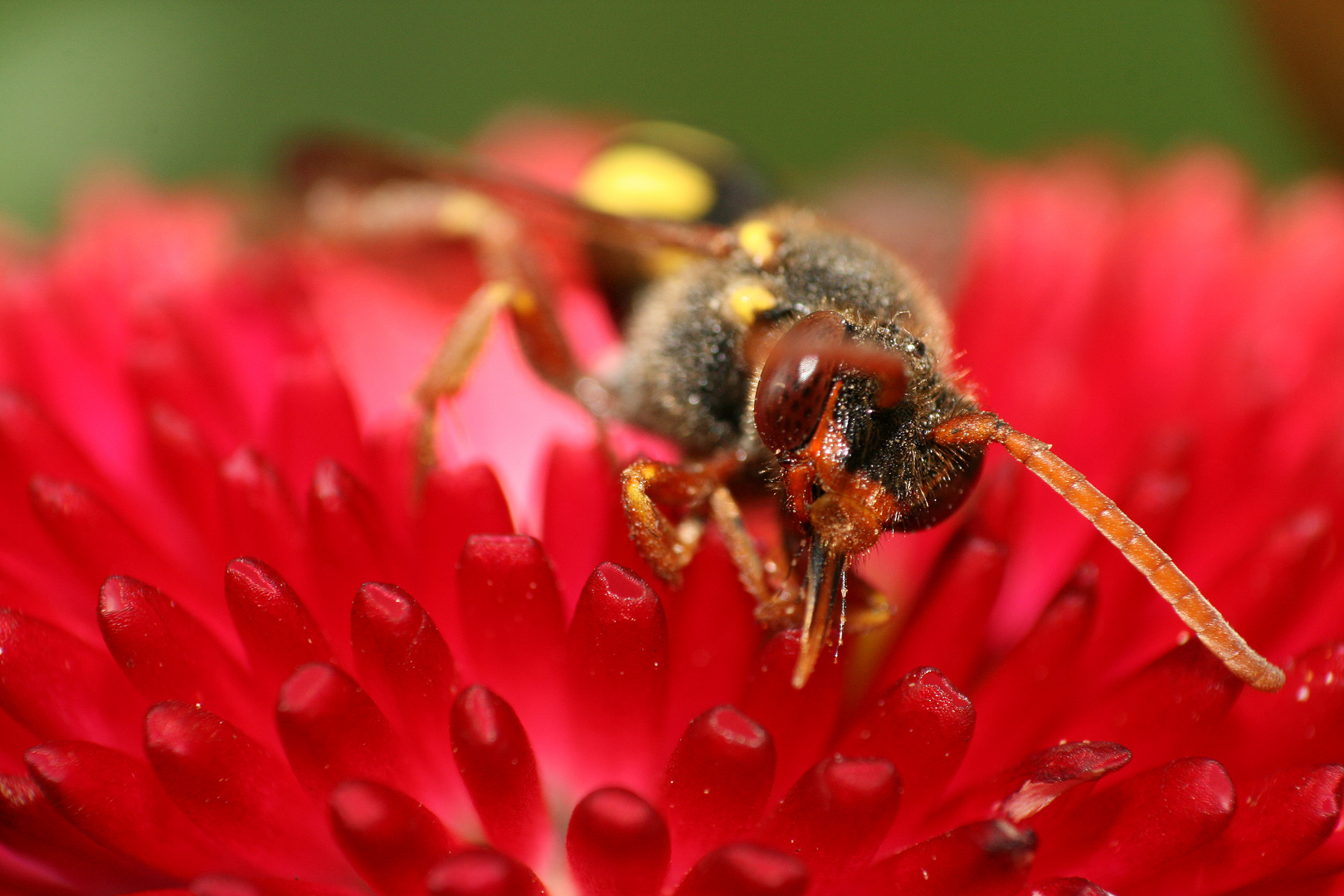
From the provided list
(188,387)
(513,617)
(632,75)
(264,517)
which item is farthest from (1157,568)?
(632,75)

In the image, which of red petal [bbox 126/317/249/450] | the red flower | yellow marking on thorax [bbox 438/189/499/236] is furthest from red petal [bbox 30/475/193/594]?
yellow marking on thorax [bbox 438/189/499/236]

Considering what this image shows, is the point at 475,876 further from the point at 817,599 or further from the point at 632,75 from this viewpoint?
the point at 632,75

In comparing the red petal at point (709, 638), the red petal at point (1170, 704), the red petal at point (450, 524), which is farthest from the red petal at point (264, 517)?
the red petal at point (1170, 704)

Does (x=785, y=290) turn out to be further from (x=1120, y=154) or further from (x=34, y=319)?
(x=1120, y=154)

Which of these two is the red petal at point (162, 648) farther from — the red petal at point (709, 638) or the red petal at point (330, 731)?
the red petal at point (709, 638)

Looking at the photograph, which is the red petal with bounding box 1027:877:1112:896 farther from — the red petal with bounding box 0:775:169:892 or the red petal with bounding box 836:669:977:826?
the red petal with bounding box 0:775:169:892

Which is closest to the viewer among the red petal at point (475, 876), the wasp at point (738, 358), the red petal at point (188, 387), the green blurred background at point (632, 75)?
the red petal at point (475, 876)

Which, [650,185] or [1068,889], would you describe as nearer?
[1068,889]
